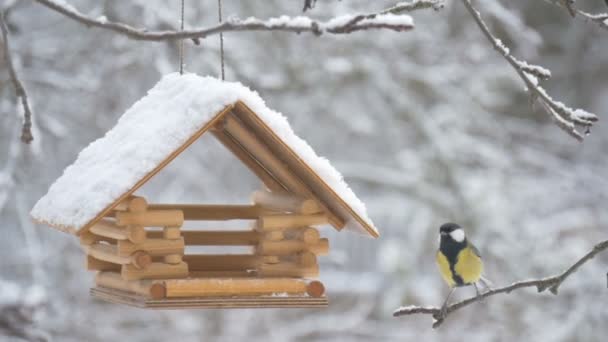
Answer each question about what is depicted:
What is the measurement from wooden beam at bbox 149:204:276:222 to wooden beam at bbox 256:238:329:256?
0.22 m

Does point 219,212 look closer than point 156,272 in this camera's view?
No

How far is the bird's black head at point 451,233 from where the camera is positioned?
12.1ft

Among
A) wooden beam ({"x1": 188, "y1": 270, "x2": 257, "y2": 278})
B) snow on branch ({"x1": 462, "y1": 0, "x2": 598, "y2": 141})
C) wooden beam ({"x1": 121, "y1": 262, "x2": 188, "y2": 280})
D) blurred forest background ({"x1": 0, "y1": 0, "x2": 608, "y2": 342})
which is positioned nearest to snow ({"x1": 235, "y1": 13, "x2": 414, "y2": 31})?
snow on branch ({"x1": 462, "y1": 0, "x2": 598, "y2": 141})

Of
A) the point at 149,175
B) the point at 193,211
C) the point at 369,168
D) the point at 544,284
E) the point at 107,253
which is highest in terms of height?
the point at 369,168

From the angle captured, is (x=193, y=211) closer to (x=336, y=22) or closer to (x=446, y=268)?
(x=446, y=268)

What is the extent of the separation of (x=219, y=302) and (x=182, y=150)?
0.46 metres

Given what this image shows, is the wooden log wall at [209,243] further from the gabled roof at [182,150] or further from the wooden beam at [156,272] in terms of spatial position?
the gabled roof at [182,150]

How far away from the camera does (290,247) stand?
3.15m

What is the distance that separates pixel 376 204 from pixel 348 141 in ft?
3.85

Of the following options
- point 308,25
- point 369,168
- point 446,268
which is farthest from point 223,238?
point 369,168

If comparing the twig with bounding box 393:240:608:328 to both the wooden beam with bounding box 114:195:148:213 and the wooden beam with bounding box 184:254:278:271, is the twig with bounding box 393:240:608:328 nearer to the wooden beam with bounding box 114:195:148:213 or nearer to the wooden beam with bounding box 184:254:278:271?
the wooden beam with bounding box 114:195:148:213

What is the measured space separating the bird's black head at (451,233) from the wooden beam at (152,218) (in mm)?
1198

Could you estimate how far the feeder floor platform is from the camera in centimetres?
276

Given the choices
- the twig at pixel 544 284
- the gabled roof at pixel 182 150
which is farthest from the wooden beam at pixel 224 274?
the twig at pixel 544 284
